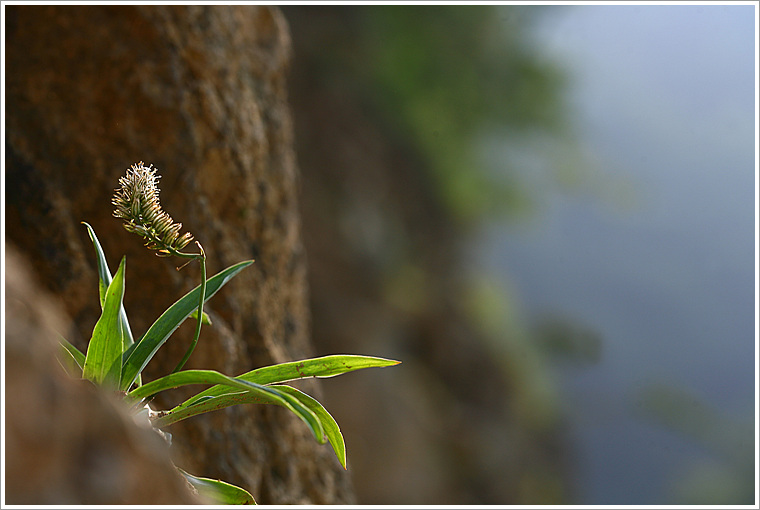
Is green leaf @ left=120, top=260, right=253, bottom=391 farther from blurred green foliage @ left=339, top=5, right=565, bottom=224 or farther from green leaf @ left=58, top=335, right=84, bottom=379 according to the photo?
blurred green foliage @ left=339, top=5, right=565, bottom=224

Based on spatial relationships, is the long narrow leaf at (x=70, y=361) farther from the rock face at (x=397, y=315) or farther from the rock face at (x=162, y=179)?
the rock face at (x=397, y=315)

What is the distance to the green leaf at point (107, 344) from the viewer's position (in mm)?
727

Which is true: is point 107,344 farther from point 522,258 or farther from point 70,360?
point 522,258

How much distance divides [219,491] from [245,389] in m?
0.17

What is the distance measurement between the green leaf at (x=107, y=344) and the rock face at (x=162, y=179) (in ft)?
1.49

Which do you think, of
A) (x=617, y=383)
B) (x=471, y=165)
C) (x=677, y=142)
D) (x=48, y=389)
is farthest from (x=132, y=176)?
(x=677, y=142)

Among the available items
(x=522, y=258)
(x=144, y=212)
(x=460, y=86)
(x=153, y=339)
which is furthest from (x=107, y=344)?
(x=522, y=258)

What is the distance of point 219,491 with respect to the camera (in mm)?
794

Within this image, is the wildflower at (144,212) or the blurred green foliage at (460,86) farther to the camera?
the blurred green foliage at (460,86)

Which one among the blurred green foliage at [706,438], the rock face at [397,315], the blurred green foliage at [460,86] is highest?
the blurred green foliage at [460,86]

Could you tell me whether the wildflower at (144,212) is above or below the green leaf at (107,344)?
above

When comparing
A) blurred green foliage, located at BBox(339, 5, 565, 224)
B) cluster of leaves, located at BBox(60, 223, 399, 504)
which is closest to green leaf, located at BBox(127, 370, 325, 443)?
cluster of leaves, located at BBox(60, 223, 399, 504)

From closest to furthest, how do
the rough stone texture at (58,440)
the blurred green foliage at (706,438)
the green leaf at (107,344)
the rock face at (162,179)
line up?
the rough stone texture at (58,440)
the green leaf at (107,344)
the rock face at (162,179)
the blurred green foliage at (706,438)

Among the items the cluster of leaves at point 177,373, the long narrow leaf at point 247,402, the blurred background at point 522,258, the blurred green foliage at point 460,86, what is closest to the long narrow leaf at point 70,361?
the cluster of leaves at point 177,373
